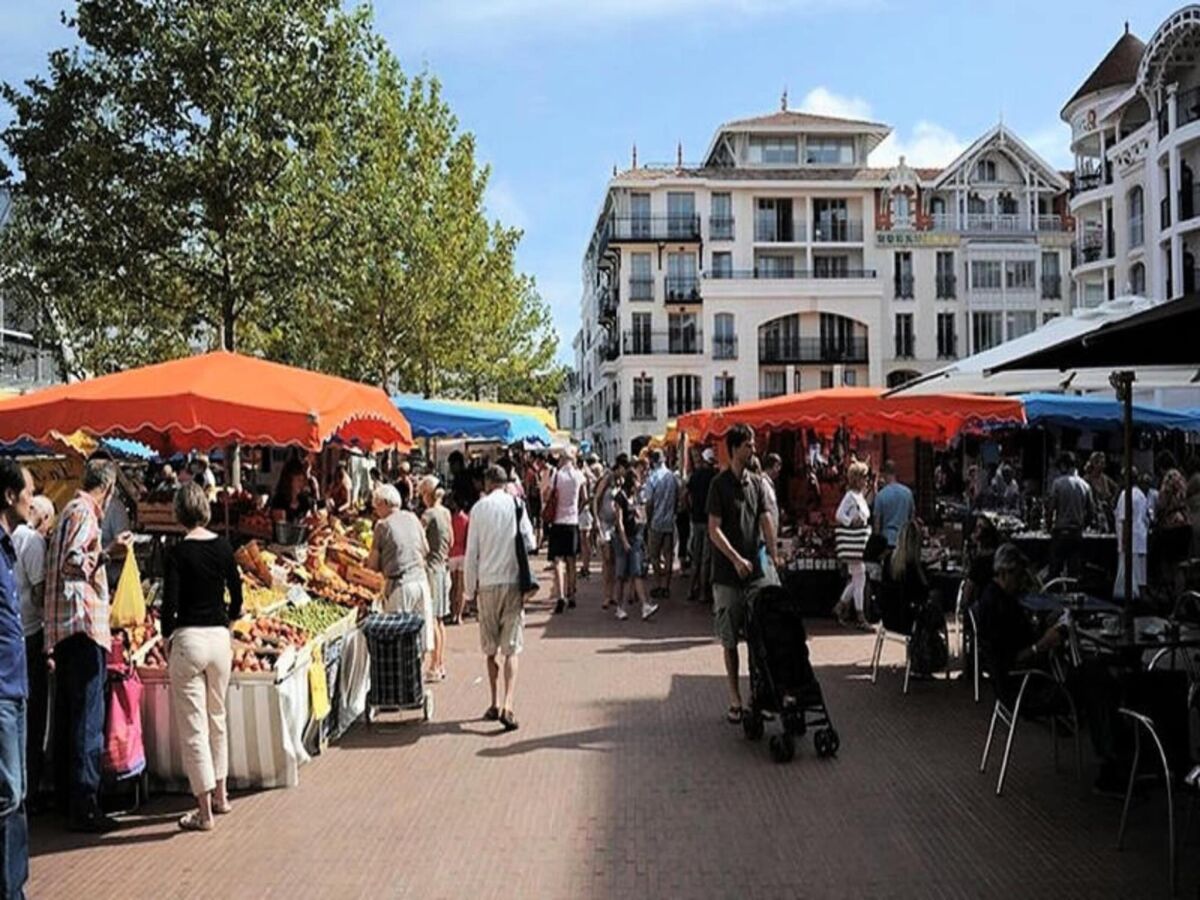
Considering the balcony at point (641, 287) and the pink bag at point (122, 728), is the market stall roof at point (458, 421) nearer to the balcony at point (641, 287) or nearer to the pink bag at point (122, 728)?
the pink bag at point (122, 728)

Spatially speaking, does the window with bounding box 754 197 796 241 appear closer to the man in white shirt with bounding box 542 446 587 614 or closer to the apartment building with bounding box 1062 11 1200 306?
the apartment building with bounding box 1062 11 1200 306

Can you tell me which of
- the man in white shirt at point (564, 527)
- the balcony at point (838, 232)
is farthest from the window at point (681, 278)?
the man in white shirt at point (564, 527)

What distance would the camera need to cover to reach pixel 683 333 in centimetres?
5994

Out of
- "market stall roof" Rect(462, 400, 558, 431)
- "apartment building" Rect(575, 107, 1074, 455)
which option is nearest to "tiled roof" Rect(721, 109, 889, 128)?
"apartment building" Rect(575, 107, 1074, 455)

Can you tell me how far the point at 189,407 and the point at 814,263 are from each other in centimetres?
5338

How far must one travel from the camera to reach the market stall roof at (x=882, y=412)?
1343 centimetres

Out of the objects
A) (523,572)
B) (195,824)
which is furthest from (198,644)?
(523,572)

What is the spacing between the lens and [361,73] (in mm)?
18281

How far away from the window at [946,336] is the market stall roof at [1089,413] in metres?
37.5

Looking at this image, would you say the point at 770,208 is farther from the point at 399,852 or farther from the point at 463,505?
the point at 399,852

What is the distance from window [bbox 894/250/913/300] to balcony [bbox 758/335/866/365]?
10.8 ft

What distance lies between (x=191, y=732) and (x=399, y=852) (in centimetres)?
134

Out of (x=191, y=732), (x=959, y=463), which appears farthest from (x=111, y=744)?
(x=959, y=463)

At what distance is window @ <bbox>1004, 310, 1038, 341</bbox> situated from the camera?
5738cm
